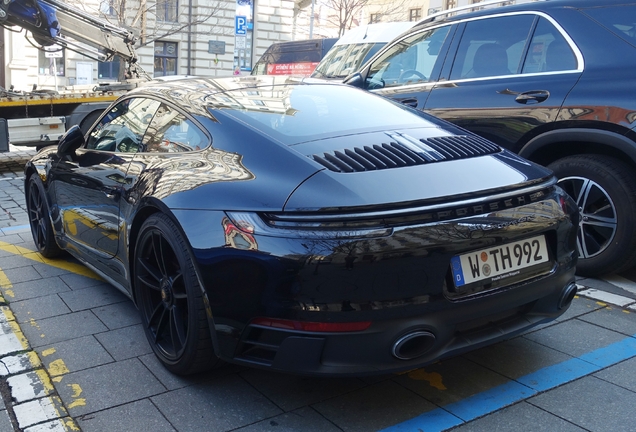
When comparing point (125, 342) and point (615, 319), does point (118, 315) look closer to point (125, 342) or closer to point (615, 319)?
point (125, 342)

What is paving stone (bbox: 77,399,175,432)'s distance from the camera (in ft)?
8.93

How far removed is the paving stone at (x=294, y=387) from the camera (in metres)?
2.96

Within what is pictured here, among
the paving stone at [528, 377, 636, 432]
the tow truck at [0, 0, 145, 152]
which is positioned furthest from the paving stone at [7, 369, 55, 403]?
the tow truck at [0, 0, 145, 152]

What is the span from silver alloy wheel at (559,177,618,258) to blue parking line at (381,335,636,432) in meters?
1.05

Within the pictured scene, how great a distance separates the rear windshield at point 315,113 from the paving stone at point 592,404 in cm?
143

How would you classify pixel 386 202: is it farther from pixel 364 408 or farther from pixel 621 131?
pixel 621 131

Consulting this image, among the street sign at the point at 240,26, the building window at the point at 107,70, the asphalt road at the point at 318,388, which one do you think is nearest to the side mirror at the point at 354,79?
the asphalt road at the point at 318,388

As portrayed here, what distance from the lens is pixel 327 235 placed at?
2.49 meters

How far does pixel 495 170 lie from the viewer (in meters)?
2.98

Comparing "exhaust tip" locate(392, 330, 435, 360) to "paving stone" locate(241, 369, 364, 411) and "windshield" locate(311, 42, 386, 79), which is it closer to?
"paving stone" locate(241, 369, 364, 411)

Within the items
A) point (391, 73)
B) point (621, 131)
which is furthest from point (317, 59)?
point (621, 131)

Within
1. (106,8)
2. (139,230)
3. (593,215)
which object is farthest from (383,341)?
(106,8)

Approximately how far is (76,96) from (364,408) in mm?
11171

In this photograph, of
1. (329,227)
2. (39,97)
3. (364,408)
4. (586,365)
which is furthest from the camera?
(39,97)
